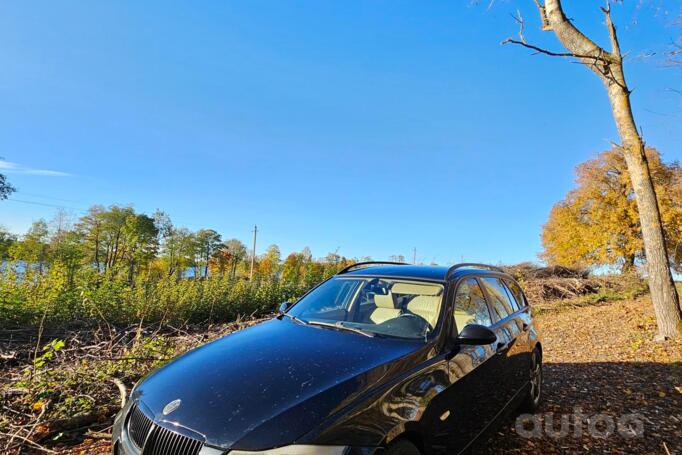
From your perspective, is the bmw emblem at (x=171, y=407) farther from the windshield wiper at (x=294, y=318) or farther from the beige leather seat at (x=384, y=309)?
the beige leather seat at (x=384, y=309)

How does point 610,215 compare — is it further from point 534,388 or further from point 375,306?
point 375,306

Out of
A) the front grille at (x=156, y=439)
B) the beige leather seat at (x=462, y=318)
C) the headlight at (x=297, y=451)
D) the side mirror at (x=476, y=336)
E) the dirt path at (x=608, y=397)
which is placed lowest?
the dirt path at (x=608, y=397)

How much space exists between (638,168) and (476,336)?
7666 mm

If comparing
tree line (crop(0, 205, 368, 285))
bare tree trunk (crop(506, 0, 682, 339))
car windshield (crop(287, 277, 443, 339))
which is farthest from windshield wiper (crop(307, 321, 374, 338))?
tree line (crop(0, 205, 368, 285))

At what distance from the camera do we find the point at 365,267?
4340mm

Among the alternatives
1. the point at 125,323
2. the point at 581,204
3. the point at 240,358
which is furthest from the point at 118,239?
the point at 240,358

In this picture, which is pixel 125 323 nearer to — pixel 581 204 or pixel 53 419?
pixel 53 419

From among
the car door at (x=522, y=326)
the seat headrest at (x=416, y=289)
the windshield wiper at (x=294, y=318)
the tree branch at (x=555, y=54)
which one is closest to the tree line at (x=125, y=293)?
the windshield wiper at (x=294, y=318)

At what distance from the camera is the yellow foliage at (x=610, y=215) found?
2650 centimetres

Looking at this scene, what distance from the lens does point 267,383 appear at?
2.09 metres

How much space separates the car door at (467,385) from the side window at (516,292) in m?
1.24

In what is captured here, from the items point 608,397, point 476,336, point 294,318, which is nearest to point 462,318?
point 476,336

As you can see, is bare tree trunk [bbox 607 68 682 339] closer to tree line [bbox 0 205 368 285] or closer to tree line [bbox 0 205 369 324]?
tree line [bbox 0 205 369 324]

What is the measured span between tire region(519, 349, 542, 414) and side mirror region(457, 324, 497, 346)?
2058 mm
